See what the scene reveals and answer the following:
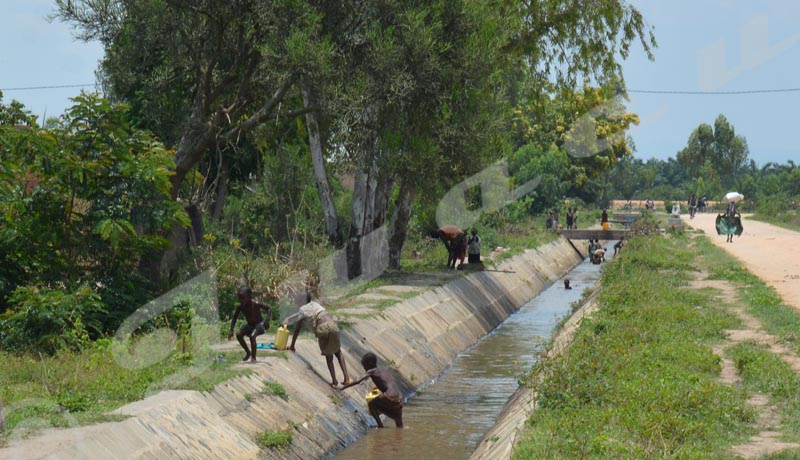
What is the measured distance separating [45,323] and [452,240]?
807 inches

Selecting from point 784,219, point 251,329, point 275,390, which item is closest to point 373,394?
point 275,390

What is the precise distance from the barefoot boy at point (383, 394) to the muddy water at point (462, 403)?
373 millimetres

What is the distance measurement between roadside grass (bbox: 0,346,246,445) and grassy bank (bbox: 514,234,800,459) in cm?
508

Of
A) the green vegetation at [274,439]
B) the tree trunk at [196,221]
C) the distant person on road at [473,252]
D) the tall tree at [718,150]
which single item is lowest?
the green vegetation at [274,439]

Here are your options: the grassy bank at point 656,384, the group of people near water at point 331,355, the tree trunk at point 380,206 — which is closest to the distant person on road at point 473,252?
the tree trunk at point 380,206

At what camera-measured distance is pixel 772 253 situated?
136ft

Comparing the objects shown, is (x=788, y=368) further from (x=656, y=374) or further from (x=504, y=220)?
(x=504, y=220)

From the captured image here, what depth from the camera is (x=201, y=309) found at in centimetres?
2198

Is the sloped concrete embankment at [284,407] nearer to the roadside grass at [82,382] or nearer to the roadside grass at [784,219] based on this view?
the roadside grass at [82,382]

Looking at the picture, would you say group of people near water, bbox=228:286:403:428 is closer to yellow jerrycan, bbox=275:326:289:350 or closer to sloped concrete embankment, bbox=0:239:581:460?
yellow jerrycan, bbox=275:326:289:350

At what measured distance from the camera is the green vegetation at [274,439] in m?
14.8

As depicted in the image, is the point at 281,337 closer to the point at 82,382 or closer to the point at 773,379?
the point at 82,382

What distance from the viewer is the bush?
17.8 meters

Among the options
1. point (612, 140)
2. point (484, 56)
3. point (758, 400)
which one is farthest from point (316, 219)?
point (612, 140)
